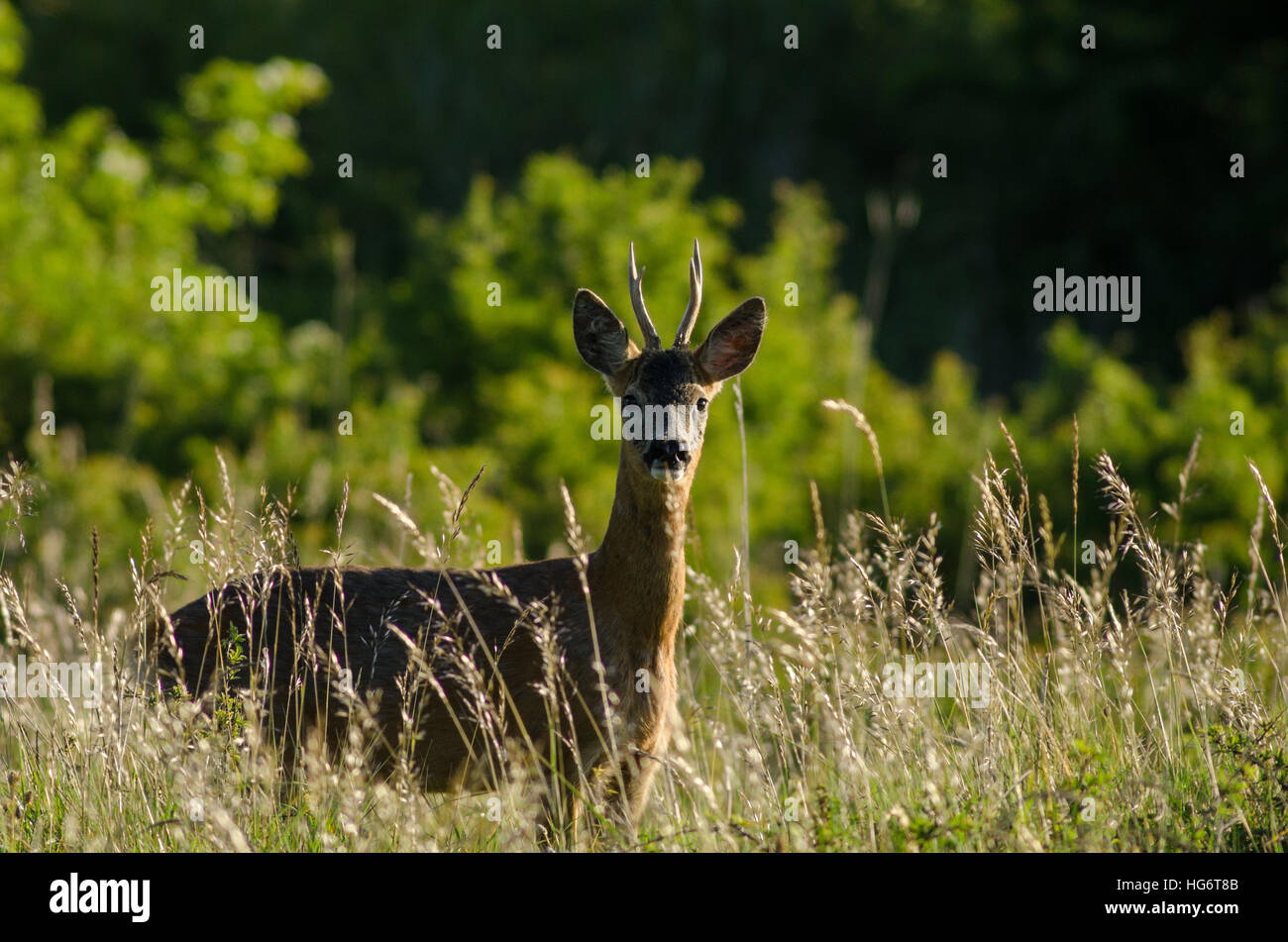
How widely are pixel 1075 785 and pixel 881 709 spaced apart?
601 millimetres

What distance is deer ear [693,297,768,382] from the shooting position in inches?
223

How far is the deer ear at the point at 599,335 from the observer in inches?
225

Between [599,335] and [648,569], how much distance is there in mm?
1016

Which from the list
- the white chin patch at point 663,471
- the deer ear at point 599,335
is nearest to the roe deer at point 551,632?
the white chin patch at point 663,471

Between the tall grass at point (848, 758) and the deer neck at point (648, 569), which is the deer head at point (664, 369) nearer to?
the deer neck at point (648, 569)

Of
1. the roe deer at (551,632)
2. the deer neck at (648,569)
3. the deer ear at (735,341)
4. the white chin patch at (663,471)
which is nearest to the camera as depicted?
the white chin patch at (663,471)

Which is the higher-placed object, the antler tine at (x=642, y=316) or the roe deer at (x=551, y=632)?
the antler tine at (x=642, y=316)

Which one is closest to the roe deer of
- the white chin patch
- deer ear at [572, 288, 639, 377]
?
the white chin patch

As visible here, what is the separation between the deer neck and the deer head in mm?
75

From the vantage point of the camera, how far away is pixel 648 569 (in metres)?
5.33

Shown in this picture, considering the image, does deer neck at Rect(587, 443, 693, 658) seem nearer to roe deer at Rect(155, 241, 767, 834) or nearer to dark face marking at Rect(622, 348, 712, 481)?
roe deer at Rect(155, 241, 767, 834)

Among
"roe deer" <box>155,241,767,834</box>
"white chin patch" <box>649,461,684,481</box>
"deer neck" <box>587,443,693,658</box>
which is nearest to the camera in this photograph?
"white chin patch" <box>649,461,684,481</box>

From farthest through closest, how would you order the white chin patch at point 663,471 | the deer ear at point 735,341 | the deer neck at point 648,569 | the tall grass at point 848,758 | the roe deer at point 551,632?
the deer ear at point 735,341, the deer neck at point 648,569, the roe deer at point 551,632, the white chin patch at point 663,471, the tall grass at point 848,758

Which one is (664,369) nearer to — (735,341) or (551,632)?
(735,341)
